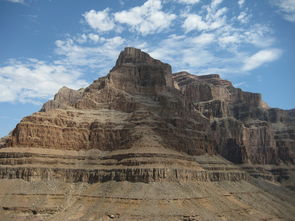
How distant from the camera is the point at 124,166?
11719cm

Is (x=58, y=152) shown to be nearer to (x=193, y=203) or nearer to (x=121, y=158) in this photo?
(x=121, y=158)

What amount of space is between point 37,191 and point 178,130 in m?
54.7

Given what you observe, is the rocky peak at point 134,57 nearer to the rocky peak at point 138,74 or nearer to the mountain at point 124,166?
the rocky peak at point 138,74

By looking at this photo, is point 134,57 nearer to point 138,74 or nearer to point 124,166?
point 138,74

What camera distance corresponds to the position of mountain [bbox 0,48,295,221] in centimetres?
10225

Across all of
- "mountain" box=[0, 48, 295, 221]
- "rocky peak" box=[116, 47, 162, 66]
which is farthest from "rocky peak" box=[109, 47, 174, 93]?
"mountain" box=[0, 48, 295, 221]

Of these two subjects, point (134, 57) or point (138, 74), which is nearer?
point (138, 74)

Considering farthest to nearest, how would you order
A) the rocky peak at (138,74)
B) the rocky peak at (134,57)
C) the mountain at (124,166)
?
the rocky peak at (134,57), the rocky peak at (138,74), the mountain at (124,166)

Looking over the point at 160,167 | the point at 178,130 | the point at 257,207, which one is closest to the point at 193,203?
the point at 160,167

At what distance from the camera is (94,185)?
116375 millimetres

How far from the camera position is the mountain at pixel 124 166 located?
102m

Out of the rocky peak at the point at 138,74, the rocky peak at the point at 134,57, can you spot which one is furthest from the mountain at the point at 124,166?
the rocky peak at the point at 134,57

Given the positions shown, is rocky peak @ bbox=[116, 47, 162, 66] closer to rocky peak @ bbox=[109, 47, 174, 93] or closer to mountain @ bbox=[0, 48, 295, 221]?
rocky peak @ bbox=[109, 47, 174, 93]

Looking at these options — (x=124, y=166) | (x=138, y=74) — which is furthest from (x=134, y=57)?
(x=124, y=166)
